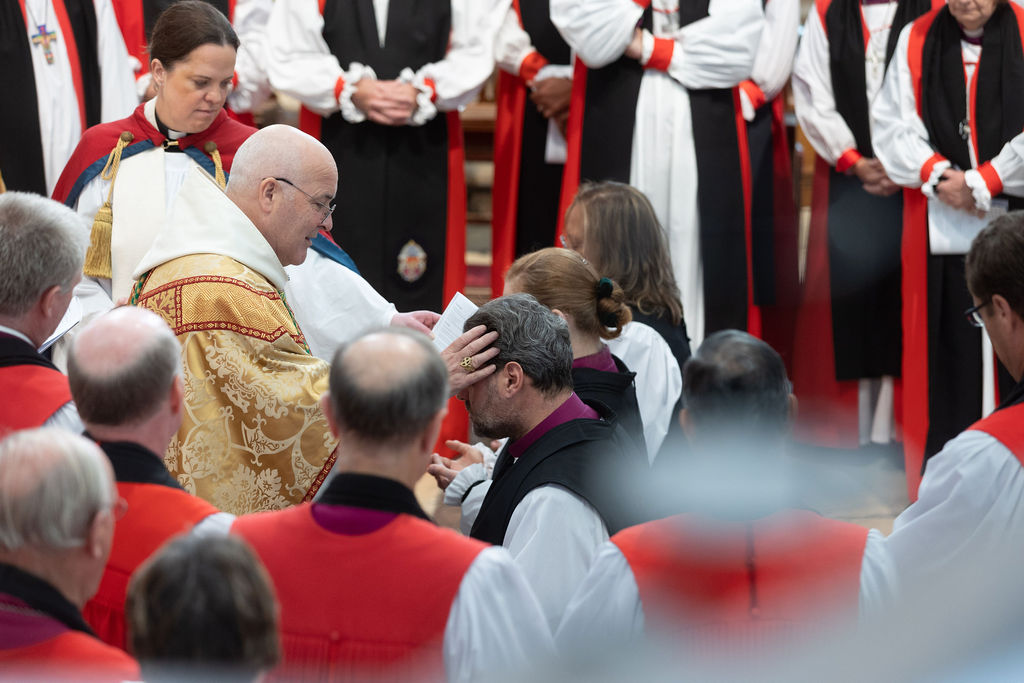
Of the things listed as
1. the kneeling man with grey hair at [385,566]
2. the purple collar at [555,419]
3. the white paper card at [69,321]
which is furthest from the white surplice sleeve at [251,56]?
the kneeling man with grey hair at [385,566]

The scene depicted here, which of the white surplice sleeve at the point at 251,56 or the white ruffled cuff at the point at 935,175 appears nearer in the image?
the white ruffled cuff at the point at 935,175

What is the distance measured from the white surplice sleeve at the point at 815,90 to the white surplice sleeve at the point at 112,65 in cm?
318

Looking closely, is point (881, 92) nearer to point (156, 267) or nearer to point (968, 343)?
point (968, 343)

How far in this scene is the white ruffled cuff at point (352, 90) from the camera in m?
5.51

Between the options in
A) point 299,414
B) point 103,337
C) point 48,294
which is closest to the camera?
point 103,337

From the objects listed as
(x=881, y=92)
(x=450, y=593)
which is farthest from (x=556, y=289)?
(x=881, y=92)

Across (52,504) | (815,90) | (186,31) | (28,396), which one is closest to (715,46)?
(815,90)

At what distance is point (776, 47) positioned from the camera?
592 cm

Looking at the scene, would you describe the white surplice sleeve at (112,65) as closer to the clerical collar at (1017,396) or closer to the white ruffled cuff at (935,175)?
the white ruffled cuff at (935,175)

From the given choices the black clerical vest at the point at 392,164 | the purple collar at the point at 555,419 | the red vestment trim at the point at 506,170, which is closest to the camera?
the purple collar at the point at 555,419

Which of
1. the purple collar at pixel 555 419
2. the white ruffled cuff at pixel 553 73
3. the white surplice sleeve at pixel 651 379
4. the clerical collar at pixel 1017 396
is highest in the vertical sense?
the white ruffled cuff at pixel 553 73

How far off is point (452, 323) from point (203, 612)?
1.80 m

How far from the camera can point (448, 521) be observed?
4980 mm

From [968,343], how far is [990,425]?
2837 millimetres
